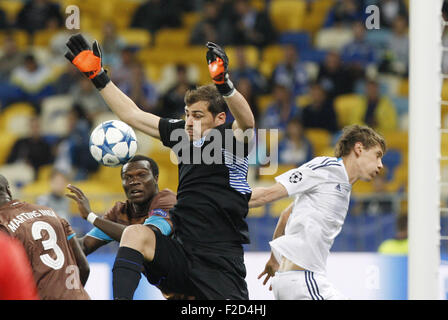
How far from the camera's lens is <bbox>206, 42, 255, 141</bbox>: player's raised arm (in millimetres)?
4652

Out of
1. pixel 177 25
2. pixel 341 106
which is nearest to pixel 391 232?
pixel 341 106

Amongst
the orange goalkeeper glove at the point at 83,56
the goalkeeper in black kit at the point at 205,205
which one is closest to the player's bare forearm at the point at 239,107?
the goalkeeper in black kit at the point at 205,205

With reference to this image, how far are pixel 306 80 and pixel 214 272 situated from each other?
26.0 feet

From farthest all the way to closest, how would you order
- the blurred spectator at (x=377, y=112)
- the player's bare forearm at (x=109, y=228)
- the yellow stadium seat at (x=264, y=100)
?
the yellow stadium seat at (x=264, y=100) < the blurred spectator at (x=377, y=112) < the player's bare forearm at (x=109, y=228)

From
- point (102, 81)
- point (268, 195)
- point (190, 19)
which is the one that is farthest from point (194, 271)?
point (190, 19)

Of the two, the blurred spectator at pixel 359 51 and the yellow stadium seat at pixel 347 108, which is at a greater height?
the blurred spectator at pixel 359 51

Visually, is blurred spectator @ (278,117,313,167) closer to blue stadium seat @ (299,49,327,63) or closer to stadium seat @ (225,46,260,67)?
stadium seat @ (225,46,260,67)

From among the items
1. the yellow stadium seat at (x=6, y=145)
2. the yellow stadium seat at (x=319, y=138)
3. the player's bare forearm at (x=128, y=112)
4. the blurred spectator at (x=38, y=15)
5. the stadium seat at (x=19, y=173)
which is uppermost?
the blurred spectator at (x=38, y=15)

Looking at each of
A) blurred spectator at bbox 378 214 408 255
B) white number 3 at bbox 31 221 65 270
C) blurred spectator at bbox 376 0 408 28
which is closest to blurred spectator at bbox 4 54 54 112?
blurred spectator at bbox 376 0 408 28

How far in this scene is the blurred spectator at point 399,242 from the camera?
9.00 m

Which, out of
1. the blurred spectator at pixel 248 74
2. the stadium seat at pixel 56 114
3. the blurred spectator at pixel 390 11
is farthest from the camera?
the blurred spectator at pixel 390 11

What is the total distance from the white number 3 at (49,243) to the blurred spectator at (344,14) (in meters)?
9.08

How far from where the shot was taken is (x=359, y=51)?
12.7 meters

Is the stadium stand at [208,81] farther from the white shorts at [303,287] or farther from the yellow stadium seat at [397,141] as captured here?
the white shorts at [303,287]
